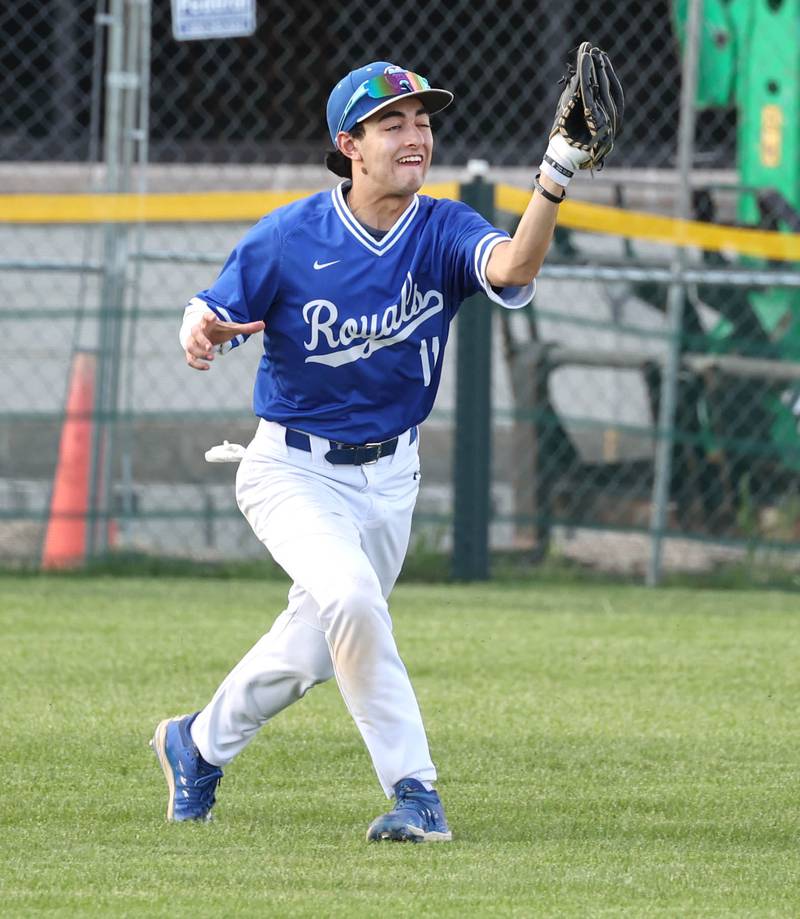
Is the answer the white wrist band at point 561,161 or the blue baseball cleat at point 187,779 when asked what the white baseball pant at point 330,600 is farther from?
the white wrist band at point 561,161

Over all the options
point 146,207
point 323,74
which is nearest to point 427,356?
point 146,207

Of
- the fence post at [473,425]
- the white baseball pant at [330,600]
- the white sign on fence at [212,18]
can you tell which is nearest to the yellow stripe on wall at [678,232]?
the fence post at [473,425]

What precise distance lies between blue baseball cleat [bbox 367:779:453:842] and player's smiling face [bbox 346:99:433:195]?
1.38m

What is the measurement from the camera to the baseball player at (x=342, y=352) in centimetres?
447

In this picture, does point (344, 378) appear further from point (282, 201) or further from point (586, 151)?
point (282, 201)

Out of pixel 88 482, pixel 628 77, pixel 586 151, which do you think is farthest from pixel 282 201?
pixel 628 77

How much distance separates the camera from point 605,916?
357cm

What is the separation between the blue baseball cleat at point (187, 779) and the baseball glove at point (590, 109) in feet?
5.37

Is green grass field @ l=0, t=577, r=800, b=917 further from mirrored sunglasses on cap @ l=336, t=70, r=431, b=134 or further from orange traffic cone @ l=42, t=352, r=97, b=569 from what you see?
mirrored sunglasses on cap @ l=336, t=70, r=431, b=134

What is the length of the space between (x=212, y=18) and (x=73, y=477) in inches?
89.5

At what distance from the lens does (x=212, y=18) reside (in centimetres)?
916

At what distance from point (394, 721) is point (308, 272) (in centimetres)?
106

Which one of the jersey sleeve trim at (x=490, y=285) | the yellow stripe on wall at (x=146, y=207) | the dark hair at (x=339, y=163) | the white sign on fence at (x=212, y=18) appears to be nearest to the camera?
the jersey sleeve trim at (x=490, y=285)

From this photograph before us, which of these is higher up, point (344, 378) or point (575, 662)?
point (344, 378)
